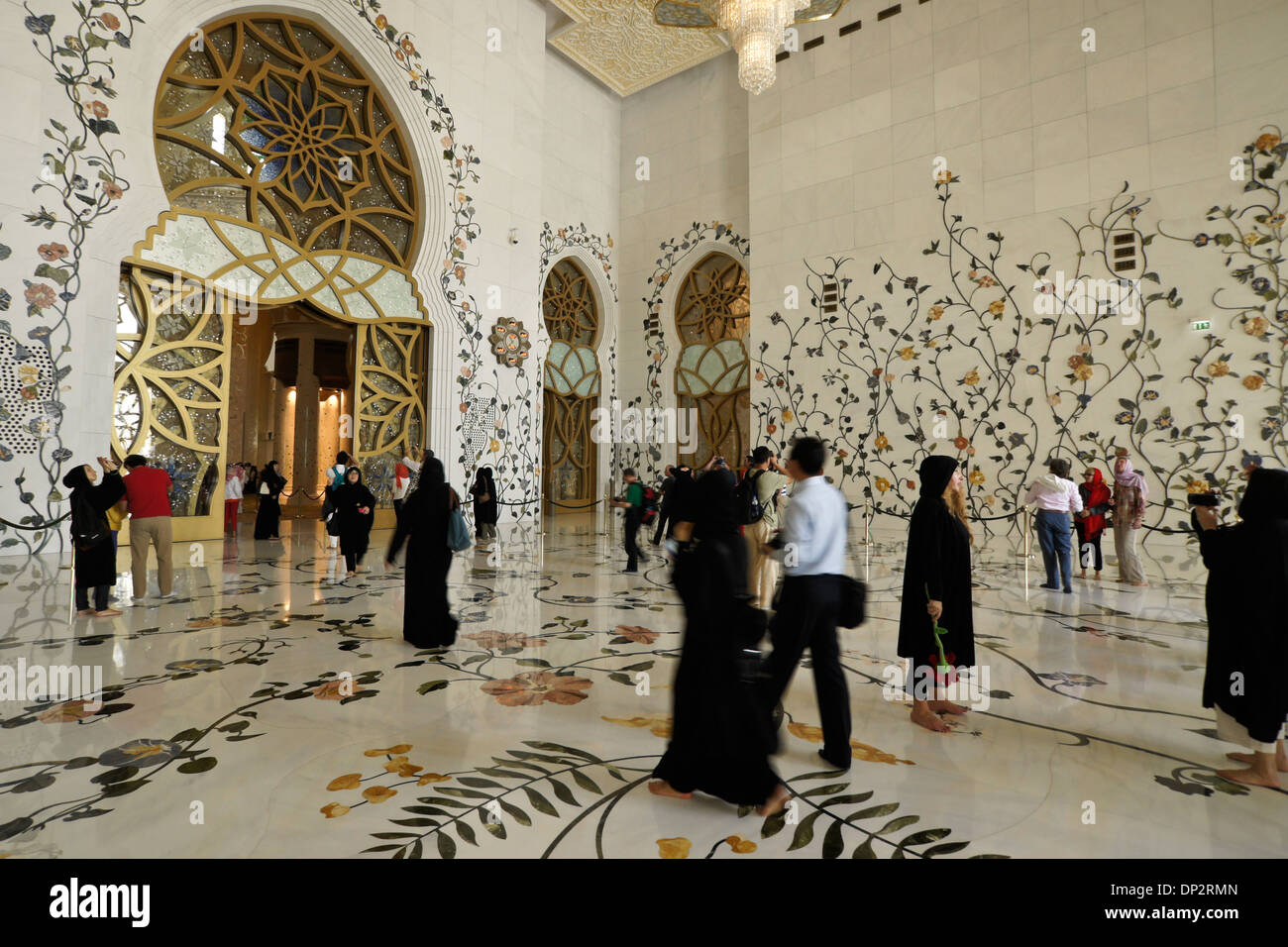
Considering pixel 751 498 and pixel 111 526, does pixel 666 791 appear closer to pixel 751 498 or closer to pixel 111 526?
pixel 751 498

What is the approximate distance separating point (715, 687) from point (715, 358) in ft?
30.7

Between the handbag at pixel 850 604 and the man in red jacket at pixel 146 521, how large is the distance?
4.18 meters

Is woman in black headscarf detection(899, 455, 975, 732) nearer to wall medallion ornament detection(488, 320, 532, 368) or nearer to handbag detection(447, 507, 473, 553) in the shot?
handbag detection(447, 507, 473, 553)

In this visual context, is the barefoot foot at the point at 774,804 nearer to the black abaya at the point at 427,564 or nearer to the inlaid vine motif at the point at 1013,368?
the black abaya at the point at 427,564

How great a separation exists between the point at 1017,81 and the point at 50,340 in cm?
1020

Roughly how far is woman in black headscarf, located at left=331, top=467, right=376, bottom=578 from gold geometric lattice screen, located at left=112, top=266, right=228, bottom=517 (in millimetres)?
2217

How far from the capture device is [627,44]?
10164 mm

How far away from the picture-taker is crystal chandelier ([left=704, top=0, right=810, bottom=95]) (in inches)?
269

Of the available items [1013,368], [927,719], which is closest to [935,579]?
[927,719]

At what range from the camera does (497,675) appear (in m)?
2.73

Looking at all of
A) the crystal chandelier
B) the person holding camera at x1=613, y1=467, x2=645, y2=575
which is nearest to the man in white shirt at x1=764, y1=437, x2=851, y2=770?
the person holding camera at x1=613, y1=467, x2=645, y2=575

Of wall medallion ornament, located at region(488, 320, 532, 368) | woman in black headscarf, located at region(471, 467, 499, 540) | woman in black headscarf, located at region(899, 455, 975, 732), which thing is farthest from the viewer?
wall medallion ornament, located at region(488, 320, 532, 368)

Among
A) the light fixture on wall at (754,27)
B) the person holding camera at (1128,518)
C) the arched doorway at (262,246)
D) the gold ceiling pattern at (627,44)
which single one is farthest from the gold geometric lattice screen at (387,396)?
the person holding camera at (1128,518)
